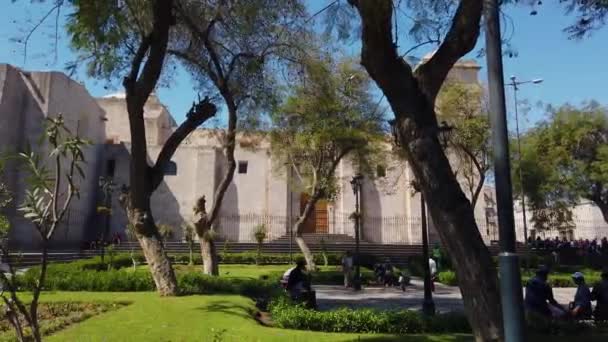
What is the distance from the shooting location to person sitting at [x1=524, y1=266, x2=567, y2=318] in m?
8.55

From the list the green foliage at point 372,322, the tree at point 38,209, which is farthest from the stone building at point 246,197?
the tree at point 38,209

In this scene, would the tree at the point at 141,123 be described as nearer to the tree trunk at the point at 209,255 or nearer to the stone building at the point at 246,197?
the tree trunk at the point at 209,255

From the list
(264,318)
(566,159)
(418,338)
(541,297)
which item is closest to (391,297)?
(264,318)

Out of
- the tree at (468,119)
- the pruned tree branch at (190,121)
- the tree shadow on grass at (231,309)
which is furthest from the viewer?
the tree at (468,119)

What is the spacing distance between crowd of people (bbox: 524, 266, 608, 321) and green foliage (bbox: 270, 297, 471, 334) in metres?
1.18

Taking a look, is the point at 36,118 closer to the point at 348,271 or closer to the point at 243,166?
the point at 243,166

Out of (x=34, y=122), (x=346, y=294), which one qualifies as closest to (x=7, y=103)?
(x=34, y=122)

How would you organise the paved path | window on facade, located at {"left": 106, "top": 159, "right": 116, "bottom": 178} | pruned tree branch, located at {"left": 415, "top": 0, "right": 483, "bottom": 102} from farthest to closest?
window on facade, located at {"left": 106, "top": 159, "right": 116, "bottom": 178} → the paved path → pruned tree branch, located at {"left": 415, "top": 0, "right": 483, "bottom": 102}

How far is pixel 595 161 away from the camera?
92.2 ft

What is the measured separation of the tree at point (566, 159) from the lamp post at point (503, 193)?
26353mm

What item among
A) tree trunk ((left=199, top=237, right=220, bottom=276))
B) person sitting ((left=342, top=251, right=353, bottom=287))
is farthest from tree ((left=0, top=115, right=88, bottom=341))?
person sitting ((left=342, top=251, right=353, bottom=287))

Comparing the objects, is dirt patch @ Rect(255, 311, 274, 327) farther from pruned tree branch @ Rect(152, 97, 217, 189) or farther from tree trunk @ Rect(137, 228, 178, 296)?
pruned tree branch @ Rect(152, 97, 217, 189)

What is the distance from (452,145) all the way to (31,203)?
71.0ft

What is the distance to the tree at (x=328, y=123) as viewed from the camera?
Result: 70.0 ft
